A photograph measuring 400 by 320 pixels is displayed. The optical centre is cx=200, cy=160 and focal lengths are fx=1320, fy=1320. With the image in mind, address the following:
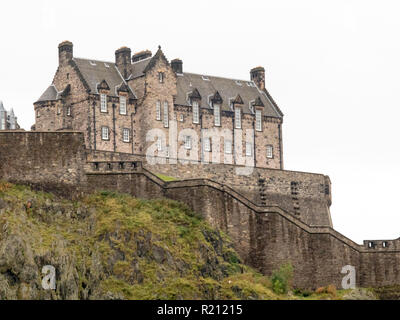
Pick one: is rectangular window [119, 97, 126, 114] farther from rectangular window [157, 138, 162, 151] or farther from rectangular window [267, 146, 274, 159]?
rectangular window [267, 146, 274, 159]

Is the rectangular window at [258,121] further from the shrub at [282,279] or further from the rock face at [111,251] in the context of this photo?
the shrub at [282,279]

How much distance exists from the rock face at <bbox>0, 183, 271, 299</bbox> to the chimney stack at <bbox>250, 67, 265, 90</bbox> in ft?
97.4

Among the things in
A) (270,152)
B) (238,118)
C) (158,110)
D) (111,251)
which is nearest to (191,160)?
(158,110)

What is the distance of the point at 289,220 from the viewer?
73.8m

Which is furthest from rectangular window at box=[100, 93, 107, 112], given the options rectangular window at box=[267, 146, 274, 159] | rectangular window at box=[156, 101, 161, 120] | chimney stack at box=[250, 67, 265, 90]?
chimney stack at box=[250, 67, 265, 90]

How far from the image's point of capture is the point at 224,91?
96.4 meters

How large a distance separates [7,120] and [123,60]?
1479cm

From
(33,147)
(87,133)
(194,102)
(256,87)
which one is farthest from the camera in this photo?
(256,87)

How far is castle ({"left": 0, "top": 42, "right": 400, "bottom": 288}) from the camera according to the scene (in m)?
70.9

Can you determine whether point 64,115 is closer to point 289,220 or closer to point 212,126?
point 212,126

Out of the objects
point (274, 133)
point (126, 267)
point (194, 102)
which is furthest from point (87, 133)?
point (126, 267)

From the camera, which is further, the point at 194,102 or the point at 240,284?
the point at 194,102

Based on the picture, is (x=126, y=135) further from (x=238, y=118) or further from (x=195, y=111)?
(x=238, y=118)

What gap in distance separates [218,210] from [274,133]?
960 inches
